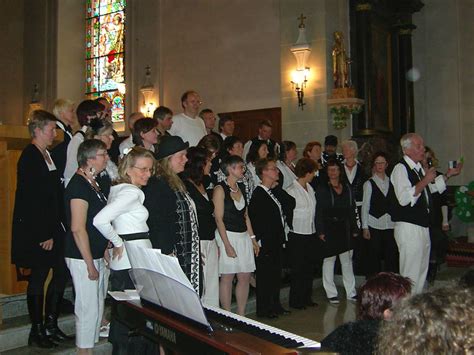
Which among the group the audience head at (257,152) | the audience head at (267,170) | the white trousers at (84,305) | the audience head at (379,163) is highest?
the audience head at (257,152)

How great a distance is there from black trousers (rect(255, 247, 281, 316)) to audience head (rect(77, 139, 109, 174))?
2.46 m

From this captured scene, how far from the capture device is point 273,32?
11484 millimetres

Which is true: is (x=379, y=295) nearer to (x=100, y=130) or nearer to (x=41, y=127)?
(x=41, y=127)

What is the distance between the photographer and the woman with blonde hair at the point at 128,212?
392 cm

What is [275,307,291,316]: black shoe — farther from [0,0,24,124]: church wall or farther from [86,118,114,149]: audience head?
[0,0,24,124]: church wall

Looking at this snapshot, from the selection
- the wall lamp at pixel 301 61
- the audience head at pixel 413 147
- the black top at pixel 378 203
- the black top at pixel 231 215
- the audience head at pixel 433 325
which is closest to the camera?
the audience head at pixel 433 325

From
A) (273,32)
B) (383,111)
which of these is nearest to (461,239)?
(383,111)

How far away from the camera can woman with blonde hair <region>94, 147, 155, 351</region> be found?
3922mm

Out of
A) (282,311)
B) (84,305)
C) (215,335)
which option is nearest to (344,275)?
(282,311)

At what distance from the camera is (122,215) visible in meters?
4.02

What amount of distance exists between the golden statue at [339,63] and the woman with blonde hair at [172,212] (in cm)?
640

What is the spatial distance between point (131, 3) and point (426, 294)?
13421 mm

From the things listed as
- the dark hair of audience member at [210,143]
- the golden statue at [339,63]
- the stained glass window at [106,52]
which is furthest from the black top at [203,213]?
the stained glass window at [106,52]

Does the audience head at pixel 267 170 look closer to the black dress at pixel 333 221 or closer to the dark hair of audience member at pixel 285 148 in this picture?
the black dress at pixel 333 221
